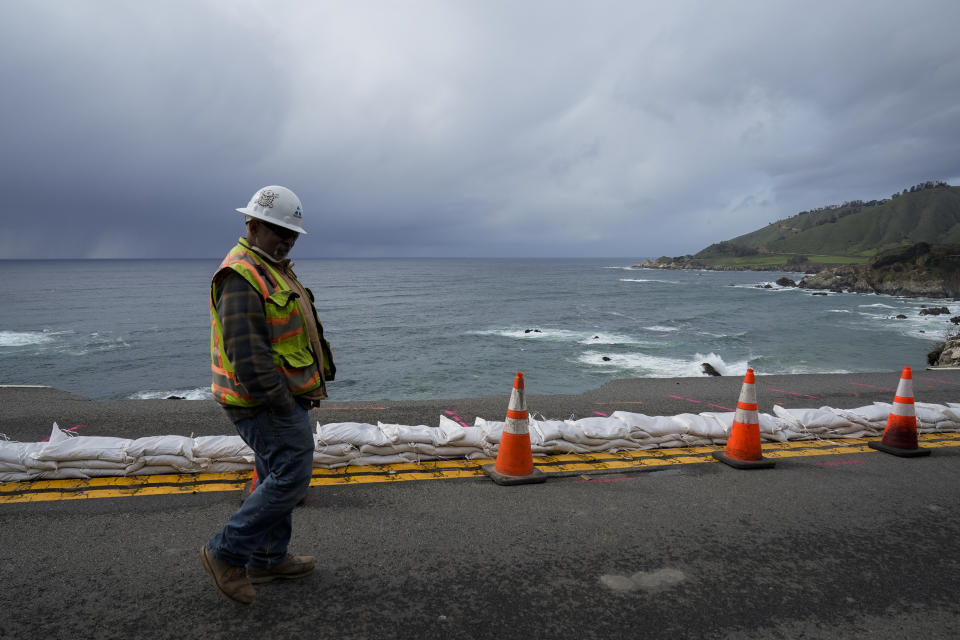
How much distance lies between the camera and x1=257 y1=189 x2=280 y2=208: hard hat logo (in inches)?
113

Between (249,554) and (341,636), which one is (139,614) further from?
(341,636)

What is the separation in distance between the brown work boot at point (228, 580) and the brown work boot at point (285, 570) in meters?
0.21

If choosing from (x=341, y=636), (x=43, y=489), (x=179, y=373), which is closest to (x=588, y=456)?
(x=341, y=636)

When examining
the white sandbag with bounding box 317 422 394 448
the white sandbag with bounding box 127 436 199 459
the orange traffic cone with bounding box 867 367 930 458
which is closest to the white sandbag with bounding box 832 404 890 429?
the orange traffic cone with bounding box 867 367 930 458

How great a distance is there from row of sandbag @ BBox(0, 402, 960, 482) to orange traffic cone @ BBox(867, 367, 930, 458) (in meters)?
0.52

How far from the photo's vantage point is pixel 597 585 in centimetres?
322

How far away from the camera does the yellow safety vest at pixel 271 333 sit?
2.76m

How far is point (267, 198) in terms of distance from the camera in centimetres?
290

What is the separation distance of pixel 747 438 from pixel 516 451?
95.7 inches

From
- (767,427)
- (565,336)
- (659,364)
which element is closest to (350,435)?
(767,427)

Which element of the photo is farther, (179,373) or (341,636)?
(179,373)

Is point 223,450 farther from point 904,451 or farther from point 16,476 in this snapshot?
point 904,451

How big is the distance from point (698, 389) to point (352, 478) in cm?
745

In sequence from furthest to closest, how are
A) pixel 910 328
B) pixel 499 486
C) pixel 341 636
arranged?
pixel 910 328, pixel 499 486, pixel 341 636
